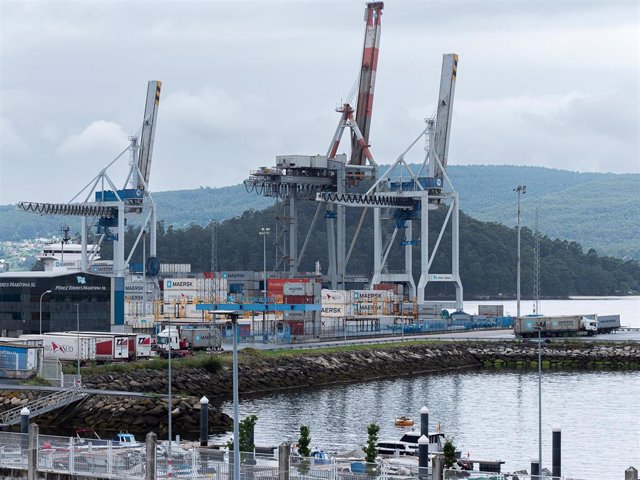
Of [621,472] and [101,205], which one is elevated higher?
[101,205]

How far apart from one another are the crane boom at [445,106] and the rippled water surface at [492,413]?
46.1 meters

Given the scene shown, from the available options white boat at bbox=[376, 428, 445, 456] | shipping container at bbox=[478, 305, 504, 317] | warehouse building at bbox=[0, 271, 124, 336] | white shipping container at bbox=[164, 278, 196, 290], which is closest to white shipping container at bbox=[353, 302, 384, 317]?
white shipping container at bbox=[164, 278, 196, 290]

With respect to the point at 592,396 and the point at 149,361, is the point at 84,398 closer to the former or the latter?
the point at 149,361

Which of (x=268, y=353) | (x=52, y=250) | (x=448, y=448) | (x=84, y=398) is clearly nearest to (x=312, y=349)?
(x=268, y=353)

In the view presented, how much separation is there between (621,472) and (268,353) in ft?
126

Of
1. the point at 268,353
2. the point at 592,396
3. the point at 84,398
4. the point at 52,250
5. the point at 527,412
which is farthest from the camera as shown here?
the point at 52,250

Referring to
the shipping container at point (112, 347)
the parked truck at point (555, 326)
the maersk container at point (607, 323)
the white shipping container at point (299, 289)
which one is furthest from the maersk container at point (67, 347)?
the maersk container at point (607, 323)

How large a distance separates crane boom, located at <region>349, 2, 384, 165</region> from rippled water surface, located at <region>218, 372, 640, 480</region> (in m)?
48.9

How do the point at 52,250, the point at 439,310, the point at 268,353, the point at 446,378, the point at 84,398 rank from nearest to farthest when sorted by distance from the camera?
1. the point at 84,398
2. the point at 268,353
3. the point at 446,378
4. the point at 439,310
5. the point at 52,250

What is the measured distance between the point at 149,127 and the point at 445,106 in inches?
1180

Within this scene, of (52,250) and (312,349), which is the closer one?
(312,349)

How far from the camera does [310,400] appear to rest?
8019cm

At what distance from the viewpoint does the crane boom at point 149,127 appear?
5699 inches

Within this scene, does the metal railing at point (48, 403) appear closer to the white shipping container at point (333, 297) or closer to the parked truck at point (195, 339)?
the parked truck at point (195, 339)
